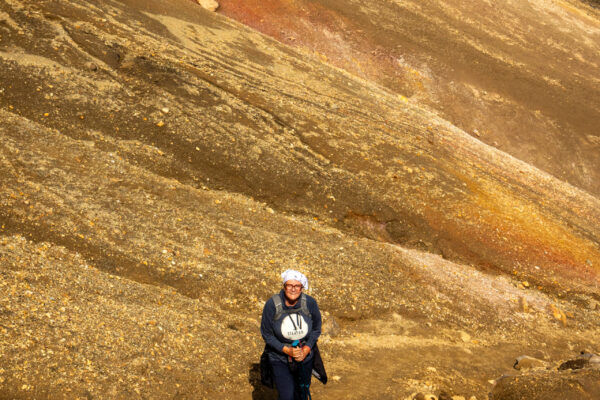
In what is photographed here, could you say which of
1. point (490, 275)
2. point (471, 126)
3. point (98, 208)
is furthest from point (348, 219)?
point (471, 126)

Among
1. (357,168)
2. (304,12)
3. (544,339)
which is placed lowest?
(544,339)

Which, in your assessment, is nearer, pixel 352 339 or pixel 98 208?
pixel 352 339

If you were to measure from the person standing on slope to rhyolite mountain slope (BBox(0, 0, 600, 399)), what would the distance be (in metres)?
1.34

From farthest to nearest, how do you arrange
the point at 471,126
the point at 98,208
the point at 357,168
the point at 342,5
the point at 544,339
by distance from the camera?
the point at 342,5, the point at 471,126, the point at 357,168, the point at 544,339, the point at 98,208

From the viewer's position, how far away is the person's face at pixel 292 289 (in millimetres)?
4867

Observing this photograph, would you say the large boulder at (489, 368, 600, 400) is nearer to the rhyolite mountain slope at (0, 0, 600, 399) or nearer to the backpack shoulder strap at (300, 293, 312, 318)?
the rhyolite mountain slope at (0, 0, 600, 399)

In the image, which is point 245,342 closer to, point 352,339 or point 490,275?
point 352,339

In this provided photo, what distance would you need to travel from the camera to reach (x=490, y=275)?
10.8 metres

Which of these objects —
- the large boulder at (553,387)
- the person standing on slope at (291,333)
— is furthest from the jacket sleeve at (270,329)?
the large boulder at (553,387)

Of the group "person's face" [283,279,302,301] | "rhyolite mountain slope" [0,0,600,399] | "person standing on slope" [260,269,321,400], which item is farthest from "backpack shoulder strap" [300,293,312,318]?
→ "rhyolite mountain slope" [0,0,600,399]

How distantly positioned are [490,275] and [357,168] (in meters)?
3.62

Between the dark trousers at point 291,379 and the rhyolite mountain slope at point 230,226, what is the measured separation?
1.26 metres

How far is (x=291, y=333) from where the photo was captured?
498 centimetres

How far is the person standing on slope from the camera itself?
4926 mm
